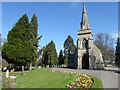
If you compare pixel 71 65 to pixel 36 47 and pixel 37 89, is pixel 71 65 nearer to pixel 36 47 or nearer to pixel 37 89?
pixel 36 47

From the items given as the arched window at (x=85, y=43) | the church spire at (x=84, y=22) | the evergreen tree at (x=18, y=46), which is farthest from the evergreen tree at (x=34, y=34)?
the church spire at (x=84, y=22)

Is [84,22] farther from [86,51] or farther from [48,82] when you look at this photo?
[48,82]

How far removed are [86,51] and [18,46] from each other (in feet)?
61.0

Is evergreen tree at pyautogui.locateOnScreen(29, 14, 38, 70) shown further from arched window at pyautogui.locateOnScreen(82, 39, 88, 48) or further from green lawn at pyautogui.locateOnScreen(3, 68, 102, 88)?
green lawn at pyautogui.locateOnScreen(3, 68, 102, 88)

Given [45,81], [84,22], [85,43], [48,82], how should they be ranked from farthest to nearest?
[84,22] < [85,43] < [45,81] < [48,82]

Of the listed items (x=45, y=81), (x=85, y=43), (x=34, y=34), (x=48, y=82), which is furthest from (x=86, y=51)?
(x=48, y=82)

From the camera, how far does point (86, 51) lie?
29266 mm

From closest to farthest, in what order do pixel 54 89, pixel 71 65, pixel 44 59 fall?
pixel 54 89
pixel 71 65
pixel 44 59

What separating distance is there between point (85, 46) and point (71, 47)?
3407 cm

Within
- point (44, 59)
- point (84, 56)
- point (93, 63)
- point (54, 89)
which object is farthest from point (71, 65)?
point (54, 89)

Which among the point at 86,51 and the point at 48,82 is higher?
the point at 86,51

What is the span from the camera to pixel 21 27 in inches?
920

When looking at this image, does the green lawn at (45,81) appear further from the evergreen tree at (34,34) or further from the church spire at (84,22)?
the church spire at (84,22)

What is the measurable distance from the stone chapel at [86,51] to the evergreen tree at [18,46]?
582 inches
